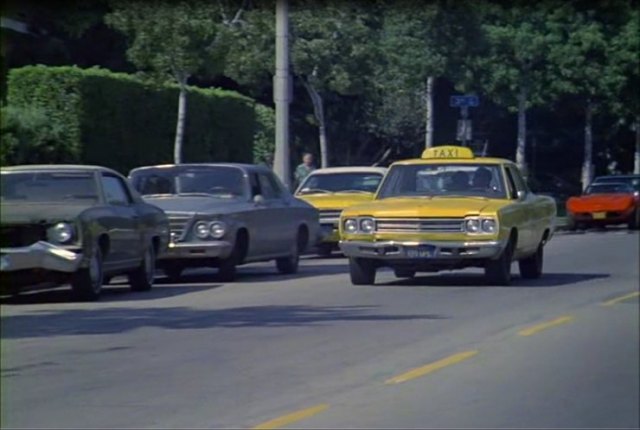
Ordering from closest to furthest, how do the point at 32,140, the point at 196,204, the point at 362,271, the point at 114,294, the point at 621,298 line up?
1. the point at 32,140
2. the point at 196,204
3. the point at 362,271
4. the point at 114,294
5. the point at 621,298

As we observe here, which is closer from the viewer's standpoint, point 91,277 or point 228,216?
point 228,216

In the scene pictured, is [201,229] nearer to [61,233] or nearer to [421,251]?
[61,233]

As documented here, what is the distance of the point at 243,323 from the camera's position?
6.87 metres

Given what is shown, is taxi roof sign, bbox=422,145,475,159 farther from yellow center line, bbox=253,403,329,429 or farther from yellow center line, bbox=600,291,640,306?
yellow center line, bbox=600,291,640,306

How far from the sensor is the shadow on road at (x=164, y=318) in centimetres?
477

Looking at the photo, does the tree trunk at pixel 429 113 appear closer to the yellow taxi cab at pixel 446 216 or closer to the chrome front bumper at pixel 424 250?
the yellow taxi cab at pixel 446 216

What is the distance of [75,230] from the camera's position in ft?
10.5

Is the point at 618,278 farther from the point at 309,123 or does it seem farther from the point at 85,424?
the point at 309,123

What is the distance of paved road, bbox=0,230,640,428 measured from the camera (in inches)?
173

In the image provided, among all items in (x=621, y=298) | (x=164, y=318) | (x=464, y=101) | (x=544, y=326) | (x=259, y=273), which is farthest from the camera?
(x=544, y=326)

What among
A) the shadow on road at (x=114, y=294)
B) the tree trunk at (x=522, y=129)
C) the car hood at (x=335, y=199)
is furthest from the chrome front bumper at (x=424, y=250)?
the shadow on road at (x=114, y=294)

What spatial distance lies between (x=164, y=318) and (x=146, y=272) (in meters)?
2.12

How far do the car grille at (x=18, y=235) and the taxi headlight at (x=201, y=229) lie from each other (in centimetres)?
38

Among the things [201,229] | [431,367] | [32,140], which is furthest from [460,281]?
[431,367]
